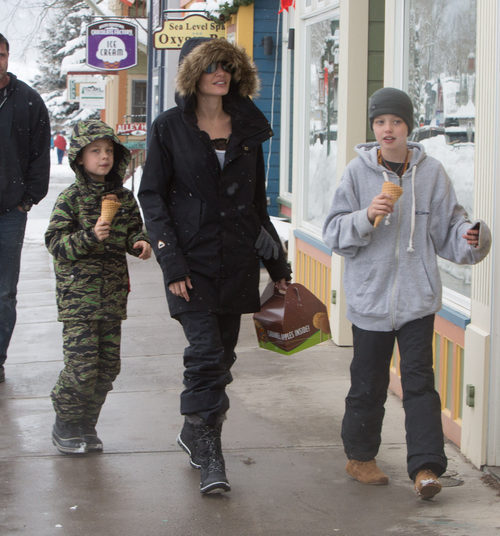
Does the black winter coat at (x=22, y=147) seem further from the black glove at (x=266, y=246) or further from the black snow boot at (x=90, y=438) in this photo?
the black glove at (x=266, y=246)

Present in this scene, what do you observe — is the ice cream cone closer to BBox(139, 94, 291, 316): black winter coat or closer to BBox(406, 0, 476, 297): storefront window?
BBox(139, 94, 291, 316): black winter coat

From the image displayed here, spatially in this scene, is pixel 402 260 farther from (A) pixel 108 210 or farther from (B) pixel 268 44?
(B) pixel 268 44

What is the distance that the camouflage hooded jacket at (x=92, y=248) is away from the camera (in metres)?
4.71

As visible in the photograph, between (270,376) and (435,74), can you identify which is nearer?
(435,74)

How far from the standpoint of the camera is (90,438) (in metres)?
4.91

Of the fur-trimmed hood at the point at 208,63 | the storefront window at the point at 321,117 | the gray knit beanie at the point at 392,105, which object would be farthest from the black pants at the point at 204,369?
the storefront window at the point at 321,117

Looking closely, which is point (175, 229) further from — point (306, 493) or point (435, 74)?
point (435, 74)

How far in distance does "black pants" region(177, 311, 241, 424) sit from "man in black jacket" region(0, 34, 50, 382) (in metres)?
2.23

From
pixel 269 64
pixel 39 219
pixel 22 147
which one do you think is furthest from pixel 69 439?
pixel 39 219

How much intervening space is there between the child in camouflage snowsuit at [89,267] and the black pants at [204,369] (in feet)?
1.62

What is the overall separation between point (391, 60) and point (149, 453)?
2.74 metres

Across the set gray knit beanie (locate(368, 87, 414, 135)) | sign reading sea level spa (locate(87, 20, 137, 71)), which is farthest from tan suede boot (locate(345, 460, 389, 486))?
sign reading sea level spa (locate(87, 20, 137, 71))

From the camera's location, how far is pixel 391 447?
4980 mm

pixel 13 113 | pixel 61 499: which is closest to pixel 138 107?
pixel 13 113
